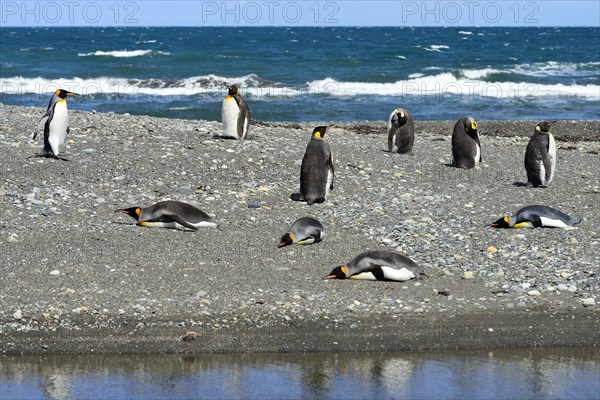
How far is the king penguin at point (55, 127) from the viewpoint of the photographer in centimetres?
1087

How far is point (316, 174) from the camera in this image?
9984mm

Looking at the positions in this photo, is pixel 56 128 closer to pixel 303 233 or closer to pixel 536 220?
pixel 303 233

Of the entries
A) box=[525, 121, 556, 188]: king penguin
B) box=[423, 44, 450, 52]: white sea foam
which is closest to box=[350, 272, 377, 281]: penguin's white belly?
box=[525, 121, 556, 188]: king penguin

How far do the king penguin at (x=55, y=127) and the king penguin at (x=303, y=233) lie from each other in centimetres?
375

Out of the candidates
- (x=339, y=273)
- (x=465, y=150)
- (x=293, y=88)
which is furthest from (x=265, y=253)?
(x=293, y=88)

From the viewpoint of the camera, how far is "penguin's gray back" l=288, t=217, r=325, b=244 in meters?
8.25

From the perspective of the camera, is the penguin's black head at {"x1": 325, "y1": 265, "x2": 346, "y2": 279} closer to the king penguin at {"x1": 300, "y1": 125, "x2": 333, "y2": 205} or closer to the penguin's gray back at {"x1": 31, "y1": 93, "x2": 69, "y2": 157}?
the king penguin at {"x1": 300, "y1": 125, "x2": 333, "y2": 205}

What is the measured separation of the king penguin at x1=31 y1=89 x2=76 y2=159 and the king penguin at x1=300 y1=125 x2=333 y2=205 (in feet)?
9.68

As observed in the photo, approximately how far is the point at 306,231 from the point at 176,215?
1.24 m

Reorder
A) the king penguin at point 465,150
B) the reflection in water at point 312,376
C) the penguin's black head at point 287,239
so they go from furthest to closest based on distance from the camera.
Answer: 1. the king penguin at point 465,150
2. the penguin's black head at point 287,239
3. the reflection in water at point 312,376

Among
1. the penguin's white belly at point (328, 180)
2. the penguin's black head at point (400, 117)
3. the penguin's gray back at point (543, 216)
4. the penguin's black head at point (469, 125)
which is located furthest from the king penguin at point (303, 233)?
the penguin's black head at point (400, 117)

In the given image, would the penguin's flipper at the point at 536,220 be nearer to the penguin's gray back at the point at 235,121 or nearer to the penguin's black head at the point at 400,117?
the penguin's black head at the point at 400,117

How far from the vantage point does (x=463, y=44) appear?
59.1 m

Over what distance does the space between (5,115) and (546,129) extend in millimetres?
7682
